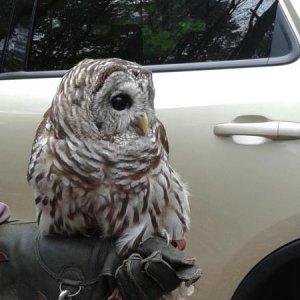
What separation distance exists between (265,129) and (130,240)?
89 centimetres

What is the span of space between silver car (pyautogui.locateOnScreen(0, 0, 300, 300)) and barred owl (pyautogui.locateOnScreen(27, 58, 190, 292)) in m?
0.65

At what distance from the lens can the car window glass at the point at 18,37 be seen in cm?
327

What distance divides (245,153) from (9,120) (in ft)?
3.37

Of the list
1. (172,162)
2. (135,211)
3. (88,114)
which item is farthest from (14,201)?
(88,114)

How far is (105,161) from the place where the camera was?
6.05ft

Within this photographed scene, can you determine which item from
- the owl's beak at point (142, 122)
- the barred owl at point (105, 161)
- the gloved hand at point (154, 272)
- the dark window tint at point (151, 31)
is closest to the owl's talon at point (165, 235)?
the barred owl at point (105, 161)

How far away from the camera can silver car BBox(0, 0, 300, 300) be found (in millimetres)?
2697

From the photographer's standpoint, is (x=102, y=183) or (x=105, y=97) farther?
(x=102, y=183)

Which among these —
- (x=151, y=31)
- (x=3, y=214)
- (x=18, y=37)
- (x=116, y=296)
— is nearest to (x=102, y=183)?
(x=116, y=296)

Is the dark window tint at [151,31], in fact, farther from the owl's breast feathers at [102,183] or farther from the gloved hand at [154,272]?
the gloved hand at [154,272]

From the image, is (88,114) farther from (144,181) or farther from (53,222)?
(53,222)

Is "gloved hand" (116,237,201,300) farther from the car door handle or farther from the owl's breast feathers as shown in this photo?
the car door handle

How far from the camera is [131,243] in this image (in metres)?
1.95

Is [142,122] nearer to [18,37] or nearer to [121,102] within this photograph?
[121,102]
